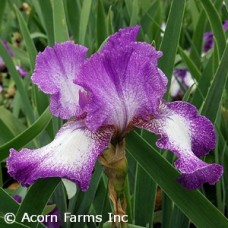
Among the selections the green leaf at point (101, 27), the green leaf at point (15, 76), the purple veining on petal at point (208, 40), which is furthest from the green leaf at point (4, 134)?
the purple veining on petal at point (208, 40)

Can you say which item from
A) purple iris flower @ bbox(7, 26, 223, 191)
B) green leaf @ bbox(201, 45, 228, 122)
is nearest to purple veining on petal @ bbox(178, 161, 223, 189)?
purple iris flower @ bbox(7, 26, 223, 191)

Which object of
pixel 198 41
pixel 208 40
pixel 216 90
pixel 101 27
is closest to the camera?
pixel 216 90

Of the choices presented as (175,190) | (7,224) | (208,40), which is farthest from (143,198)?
(208,40)

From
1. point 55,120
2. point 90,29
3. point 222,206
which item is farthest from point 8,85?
point 222,206

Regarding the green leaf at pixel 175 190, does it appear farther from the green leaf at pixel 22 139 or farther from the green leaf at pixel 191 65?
the green leaf at pixel 191 65

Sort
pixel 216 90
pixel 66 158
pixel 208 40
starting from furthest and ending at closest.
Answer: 1. pixel 208 40
2. pixel 216 90
3. pixel 66 158

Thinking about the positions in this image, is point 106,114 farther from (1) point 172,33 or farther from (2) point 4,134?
(2) point 4,134
